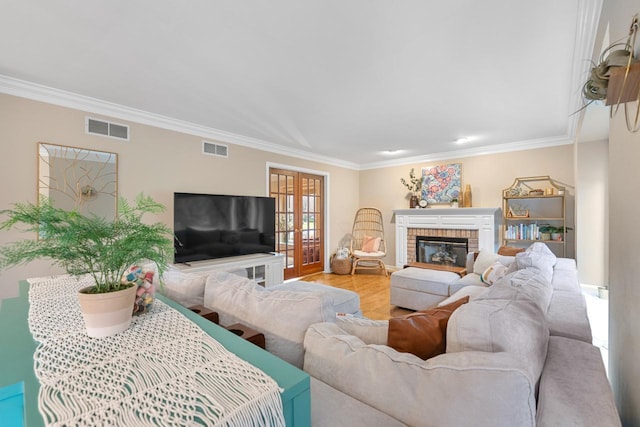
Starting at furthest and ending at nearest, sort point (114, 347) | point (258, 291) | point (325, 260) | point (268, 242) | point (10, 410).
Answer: point (325, 260), point (268, 242), point (258, 291), point (114, 347), point (10, 410)

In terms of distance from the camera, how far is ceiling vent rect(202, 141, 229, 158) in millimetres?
3893

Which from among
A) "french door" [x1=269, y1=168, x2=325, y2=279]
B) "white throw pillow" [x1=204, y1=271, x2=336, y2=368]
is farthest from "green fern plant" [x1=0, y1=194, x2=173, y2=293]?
"french door" [x1=269, y1=168, x2=325, y2=279]

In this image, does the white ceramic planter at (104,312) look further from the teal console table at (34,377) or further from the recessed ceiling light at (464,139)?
the recessed ceiling light at (464,139)

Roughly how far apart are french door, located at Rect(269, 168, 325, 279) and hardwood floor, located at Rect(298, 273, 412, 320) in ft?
1.08

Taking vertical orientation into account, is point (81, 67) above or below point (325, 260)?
above

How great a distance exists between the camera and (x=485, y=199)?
499 cm

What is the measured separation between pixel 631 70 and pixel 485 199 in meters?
4.41

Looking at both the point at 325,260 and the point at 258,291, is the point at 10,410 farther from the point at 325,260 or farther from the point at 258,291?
the point at 325,260

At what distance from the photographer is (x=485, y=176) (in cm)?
497

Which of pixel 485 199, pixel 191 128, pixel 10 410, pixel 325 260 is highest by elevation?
pixel 191 128

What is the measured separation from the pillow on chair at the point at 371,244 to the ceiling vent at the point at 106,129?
436 cm

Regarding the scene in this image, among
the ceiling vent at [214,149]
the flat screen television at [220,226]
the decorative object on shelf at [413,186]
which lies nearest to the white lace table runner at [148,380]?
the flat screen television at [220,226]

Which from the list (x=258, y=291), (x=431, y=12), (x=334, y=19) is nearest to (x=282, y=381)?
(x=258, y=291)

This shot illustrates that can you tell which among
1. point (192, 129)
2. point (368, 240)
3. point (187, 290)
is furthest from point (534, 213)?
point (192, 129)
